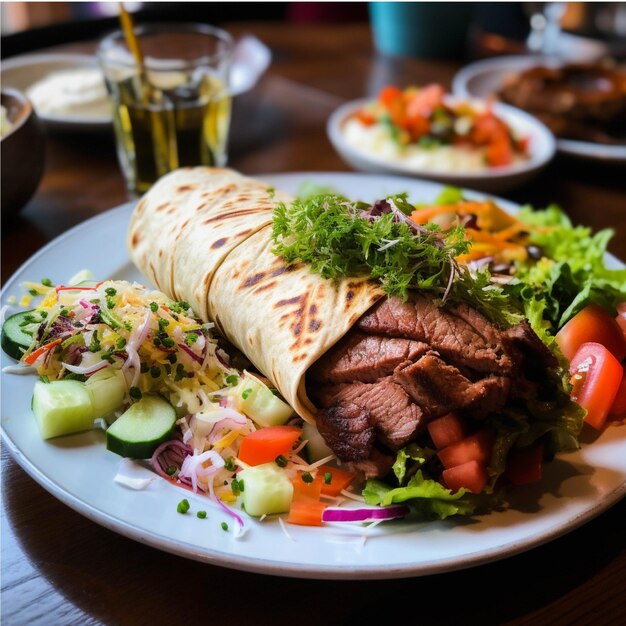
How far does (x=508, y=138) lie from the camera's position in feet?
16.3

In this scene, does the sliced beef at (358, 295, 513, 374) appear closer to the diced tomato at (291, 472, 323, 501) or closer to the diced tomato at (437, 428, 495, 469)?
the diced tomato at (437, 428, 495, 469)

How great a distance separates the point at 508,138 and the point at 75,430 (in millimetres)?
3594

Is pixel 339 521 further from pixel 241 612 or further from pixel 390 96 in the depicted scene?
pixel 390 96

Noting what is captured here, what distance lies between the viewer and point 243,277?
110 inches

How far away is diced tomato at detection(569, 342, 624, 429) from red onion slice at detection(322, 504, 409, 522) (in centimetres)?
76

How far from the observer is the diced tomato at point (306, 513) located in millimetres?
2207

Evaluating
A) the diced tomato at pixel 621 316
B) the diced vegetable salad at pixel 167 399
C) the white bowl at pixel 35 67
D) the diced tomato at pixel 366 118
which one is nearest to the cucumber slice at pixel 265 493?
the diced vegetable salad at pixel 167 399

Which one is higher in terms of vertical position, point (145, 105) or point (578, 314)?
point (145, 105)

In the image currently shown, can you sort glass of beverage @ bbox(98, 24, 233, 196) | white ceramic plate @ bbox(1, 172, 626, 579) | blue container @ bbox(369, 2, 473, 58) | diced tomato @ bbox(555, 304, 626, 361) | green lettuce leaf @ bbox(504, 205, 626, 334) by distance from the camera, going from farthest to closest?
blue container @ bbox(369, 2, 473, 58) → glass of beverage @ bbox(98, 24, 233, 196) → green lettuce leaf @ bbox(504, 205, 626, 334) → diced tomato @ bbox(555, 304, 626, 361) → white ceramic plate @ bbox(1, 172, 626, 579)

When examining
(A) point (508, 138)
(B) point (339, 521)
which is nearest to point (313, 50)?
(A) point (508, 138)

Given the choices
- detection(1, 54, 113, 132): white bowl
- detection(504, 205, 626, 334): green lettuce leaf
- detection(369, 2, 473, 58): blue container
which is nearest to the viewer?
detection(504, 205, 626, 334): green lettuce leaf

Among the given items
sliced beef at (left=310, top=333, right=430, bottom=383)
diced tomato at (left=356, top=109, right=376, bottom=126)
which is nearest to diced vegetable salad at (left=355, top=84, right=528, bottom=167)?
diced tomato at (left=356, top=109, right=376, bottom=126)

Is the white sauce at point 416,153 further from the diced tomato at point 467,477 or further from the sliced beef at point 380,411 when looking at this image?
the diced tomato at point 467,477

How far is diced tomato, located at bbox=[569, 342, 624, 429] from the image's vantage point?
2.56 metres
